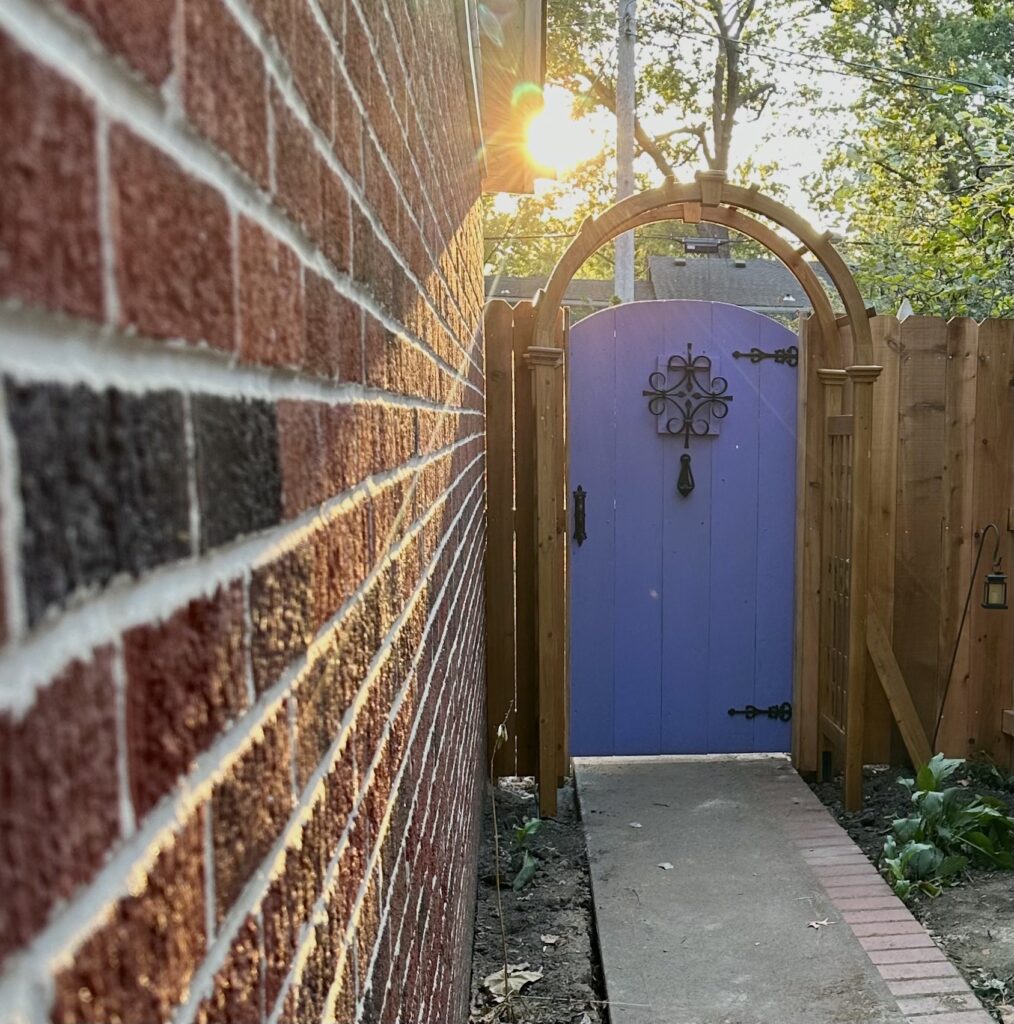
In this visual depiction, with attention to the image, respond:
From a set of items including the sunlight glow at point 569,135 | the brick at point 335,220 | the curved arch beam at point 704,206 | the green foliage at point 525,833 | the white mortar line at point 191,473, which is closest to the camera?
the white mortar line at point 191,473

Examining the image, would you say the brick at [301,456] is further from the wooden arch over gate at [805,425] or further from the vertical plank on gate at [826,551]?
the vertical plank on gate at [826,551]

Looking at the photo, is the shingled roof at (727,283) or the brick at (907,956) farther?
the shingled roof at (727,283)

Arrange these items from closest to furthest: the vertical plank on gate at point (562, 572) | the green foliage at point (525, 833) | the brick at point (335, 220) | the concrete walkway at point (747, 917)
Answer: the brick at point (335, 220)
the concrete walkway at point (747, 917)
the green foliage at point (525, 833)
the vertical plank on gate at point (562, 572)

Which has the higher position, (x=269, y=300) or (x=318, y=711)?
(x=269, y=300)

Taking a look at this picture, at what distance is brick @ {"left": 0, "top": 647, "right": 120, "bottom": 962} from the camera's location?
28 centimetres

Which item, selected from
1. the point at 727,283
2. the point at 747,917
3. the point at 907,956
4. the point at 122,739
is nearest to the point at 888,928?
the point at 907,956

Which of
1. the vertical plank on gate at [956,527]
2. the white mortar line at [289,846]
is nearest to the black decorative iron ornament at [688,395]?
the vertical plank on gate at [956,527]

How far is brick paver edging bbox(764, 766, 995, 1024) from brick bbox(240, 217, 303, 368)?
279 cm

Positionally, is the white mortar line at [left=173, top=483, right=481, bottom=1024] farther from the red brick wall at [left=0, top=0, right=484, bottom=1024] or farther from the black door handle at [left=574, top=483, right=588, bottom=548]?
the black door handle at [left=574, top=483, right=588, bottom=548]

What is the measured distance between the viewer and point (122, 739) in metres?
0.36

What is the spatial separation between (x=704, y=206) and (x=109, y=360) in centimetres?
401

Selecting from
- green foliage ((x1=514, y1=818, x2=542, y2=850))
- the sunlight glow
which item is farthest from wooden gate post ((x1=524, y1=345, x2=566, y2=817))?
the sunlight glow

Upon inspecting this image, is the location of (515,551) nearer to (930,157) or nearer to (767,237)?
(767,237)

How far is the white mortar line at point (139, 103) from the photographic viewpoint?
0.99ft
